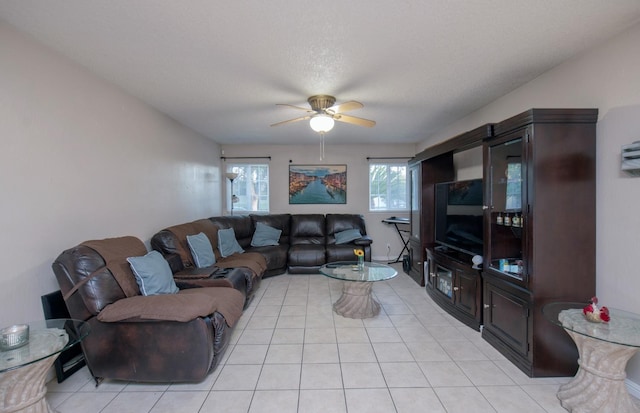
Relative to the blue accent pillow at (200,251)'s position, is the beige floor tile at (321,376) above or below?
below

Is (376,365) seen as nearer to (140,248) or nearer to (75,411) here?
(75,411)

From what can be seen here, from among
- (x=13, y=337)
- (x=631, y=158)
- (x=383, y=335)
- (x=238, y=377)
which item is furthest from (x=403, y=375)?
(x=13, y=337)

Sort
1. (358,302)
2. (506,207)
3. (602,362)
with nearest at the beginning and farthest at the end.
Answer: (602,362) < (506,207) < (358,302)

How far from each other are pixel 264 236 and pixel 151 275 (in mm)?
2793

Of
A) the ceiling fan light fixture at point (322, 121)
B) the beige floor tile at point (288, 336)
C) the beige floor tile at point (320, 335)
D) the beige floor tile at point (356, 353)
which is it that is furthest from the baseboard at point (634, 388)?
the ceiling fan light fixture at point (322, 121)

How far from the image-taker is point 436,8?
1.63 metres

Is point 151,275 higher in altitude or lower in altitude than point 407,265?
higher

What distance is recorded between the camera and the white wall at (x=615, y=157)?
1818 mm

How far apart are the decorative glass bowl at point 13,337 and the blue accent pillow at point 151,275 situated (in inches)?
32.1

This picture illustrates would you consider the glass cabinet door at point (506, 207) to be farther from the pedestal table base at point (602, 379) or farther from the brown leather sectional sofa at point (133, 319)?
the brown leather sectional sofa at point (133, 319)

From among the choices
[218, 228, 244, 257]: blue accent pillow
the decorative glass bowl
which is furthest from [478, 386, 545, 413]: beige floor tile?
[218, 228, 244, 257]: blue accent pillow

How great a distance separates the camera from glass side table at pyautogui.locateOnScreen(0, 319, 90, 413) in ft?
4.40

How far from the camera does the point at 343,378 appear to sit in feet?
6.77

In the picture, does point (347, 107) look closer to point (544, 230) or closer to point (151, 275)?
point (544, 230)
